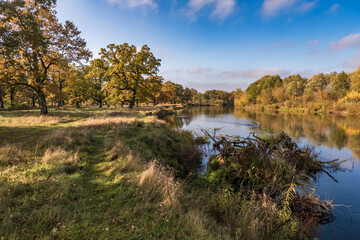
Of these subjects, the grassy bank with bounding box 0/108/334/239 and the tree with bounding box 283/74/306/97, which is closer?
the grassy bank with bounding box 0/108/334/239

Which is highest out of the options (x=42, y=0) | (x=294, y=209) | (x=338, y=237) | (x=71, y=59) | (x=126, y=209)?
(x=42, y=0)

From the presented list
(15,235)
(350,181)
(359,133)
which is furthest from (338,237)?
(359,133)

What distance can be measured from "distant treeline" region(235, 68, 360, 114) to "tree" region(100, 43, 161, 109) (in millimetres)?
45171

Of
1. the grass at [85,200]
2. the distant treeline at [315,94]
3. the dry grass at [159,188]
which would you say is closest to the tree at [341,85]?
the distant treeline at [315,94]

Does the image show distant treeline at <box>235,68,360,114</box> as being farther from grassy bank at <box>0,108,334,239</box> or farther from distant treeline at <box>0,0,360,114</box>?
grassy bank at <box>0,108,334,239</box>

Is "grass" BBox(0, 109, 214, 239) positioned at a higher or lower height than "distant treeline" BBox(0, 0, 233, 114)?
lower

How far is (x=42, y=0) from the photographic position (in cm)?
1983

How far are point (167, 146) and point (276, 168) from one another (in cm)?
749

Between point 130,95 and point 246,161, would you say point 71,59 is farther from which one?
point 246,161

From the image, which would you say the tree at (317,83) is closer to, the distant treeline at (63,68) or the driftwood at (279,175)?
the distant treeline at (63,68)

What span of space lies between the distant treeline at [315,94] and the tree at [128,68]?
45171 mm

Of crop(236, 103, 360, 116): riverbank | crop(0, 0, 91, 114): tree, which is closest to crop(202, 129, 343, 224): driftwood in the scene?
crop(0, 0, 91, 114): tree

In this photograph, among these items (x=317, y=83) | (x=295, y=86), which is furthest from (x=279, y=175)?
(x=317, y=83)

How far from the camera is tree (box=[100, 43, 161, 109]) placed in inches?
1133
